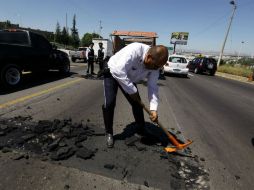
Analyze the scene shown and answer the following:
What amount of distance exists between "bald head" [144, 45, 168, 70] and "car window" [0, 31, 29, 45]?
20.7 ft

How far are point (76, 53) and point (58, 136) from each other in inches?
819

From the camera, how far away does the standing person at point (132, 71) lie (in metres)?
3.19

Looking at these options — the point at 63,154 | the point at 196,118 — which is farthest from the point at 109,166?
the point at 196,118

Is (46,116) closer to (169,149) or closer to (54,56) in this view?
(169,149)

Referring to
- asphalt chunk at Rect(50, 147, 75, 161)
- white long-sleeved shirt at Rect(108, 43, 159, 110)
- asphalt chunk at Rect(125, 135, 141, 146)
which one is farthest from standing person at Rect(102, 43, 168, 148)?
asphalt chunk at Rect(50, 147, 75, 161)

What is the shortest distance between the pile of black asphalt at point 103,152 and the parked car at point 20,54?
341cm

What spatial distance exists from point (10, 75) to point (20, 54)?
77 cm

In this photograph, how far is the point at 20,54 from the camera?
775cm

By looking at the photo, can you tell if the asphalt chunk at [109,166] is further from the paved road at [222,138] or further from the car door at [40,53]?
the car door at [40,53]

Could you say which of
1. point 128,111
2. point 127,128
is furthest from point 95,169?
point 128,111

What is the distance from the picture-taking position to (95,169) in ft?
10.1

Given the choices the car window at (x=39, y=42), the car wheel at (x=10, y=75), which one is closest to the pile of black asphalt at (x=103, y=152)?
the car wheel at (x=10, y=75)

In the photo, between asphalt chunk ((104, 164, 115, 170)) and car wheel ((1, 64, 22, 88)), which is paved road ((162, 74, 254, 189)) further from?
car wheel ((1, 64, 22, 88))

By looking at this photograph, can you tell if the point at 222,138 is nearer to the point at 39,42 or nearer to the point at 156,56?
the point at 156,56
